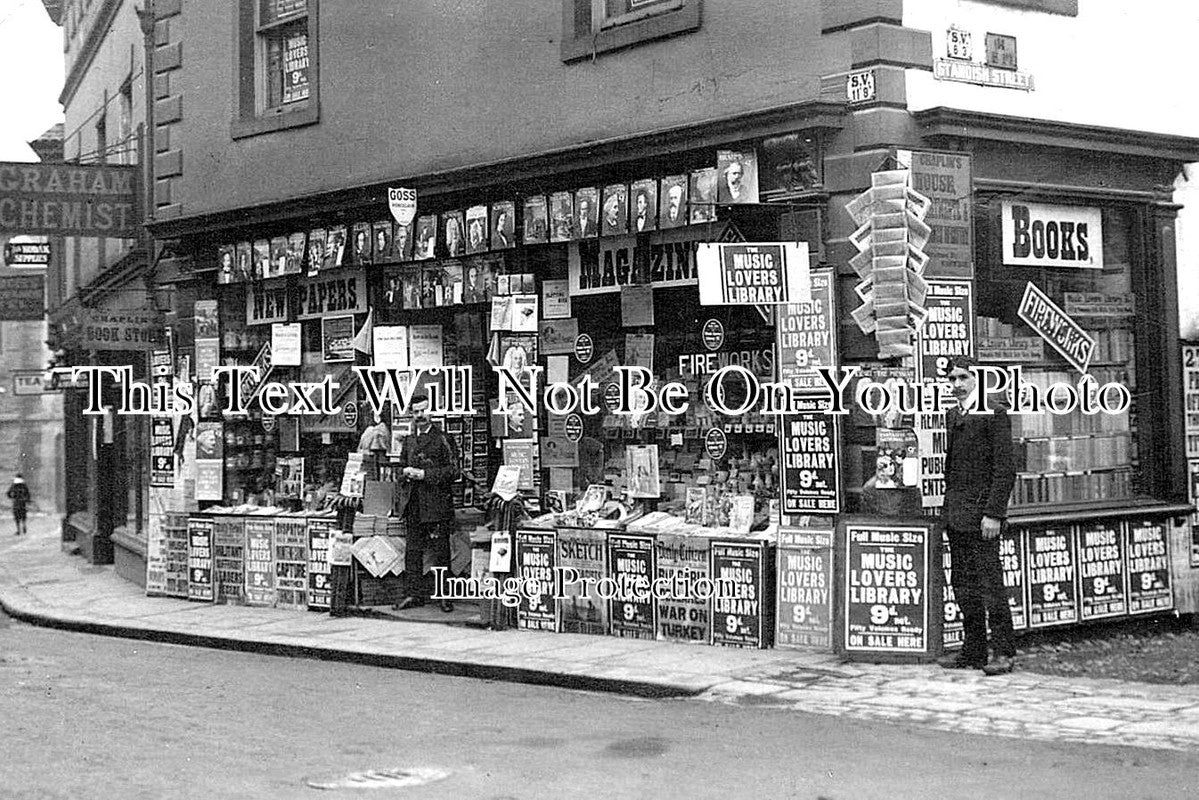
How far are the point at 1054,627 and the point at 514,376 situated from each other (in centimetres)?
523

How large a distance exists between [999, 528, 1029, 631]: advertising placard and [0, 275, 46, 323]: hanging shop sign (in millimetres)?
22063

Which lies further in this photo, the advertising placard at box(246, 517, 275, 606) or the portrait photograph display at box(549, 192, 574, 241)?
the advertising placard at box(246, 517, 275, 606)

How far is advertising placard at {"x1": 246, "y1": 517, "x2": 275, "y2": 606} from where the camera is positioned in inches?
661

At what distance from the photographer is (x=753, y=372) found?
42.5 feet

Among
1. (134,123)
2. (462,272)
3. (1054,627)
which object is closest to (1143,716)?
(1054,627)

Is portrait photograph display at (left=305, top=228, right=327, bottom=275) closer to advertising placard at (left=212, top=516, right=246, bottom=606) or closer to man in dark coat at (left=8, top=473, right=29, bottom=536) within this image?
advertising placard at (left=212, top=516, right=246, bottom=606)

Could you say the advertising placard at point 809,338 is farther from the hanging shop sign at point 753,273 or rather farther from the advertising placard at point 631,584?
the advertising placard at point 631,584

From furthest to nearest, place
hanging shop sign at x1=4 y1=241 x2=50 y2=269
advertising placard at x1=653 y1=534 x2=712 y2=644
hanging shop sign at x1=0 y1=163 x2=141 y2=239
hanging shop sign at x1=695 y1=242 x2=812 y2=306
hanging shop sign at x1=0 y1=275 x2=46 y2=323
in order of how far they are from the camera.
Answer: hanging shop sign at x1=0 y1=275 x2=46 y2=323 → hanging shop sign at x1=4 y1=241 x2=50 y2=269 → hanging shop sign at x1=0 y1=163 x2=141 y2=239 → advertising placard at x1=653 y1=534 x2=712 y2=644 → hanging shop sign at x1=695 y1=242 x2=812 y2=306

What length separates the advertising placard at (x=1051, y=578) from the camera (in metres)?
12.3

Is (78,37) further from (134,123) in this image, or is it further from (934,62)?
(934,62)

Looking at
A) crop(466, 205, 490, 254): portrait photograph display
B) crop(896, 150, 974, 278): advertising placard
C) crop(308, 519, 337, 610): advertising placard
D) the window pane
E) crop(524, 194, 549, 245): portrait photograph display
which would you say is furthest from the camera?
the window pane

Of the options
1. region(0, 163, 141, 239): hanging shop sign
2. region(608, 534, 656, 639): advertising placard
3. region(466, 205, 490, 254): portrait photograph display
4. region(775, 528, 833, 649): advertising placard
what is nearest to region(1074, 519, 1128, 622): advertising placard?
region(775, 528, 833, 649): advertising placard

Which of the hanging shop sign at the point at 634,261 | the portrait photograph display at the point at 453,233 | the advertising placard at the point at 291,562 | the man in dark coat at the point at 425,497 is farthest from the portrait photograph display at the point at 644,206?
the advertising placard at the point at 291,562

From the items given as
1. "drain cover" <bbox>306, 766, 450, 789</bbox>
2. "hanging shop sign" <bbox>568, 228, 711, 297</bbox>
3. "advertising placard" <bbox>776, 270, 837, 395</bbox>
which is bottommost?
"drain cover" <bbox>306, 766, 450, 789</bbox>
